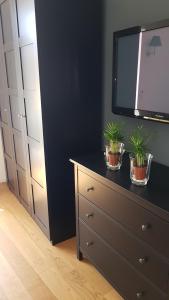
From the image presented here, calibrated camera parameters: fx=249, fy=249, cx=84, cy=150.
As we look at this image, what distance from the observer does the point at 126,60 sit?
5.14 ft

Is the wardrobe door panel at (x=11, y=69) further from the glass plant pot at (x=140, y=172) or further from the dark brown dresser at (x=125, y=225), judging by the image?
the glass plant pot at (x=140, y=172)

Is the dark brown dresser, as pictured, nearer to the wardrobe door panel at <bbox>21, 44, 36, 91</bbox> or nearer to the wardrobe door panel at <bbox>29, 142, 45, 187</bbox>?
the wardrobe door panel at <bbox>29, 142, 45, 187</bbox>

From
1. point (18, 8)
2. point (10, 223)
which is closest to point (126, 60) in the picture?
point (18, 8)

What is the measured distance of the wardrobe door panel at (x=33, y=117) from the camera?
183 cm

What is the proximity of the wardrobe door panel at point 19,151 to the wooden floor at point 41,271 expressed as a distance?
606mm

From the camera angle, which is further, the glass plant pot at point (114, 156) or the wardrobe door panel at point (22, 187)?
the wardrobe door panel at point (22, 187)

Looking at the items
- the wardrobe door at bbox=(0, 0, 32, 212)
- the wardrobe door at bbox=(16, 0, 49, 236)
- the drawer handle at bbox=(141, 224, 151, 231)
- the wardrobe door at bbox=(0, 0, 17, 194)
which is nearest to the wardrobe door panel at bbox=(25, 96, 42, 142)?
the wardrobe door at bbox=(16, 0, 49, 236)

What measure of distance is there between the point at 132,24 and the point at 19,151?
1.52 metres

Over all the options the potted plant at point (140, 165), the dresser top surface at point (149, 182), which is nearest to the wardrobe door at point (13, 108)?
the dresser top surface at point (149, 182)

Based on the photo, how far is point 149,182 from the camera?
131 centimetres

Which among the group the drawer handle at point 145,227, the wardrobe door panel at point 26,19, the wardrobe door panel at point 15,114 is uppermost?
the wardrobe door panel at point 26,19

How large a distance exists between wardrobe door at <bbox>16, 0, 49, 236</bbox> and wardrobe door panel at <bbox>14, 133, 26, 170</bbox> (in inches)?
8.0

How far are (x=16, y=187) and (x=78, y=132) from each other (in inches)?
48.3

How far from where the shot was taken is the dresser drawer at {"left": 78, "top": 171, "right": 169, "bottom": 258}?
3.68 ft
